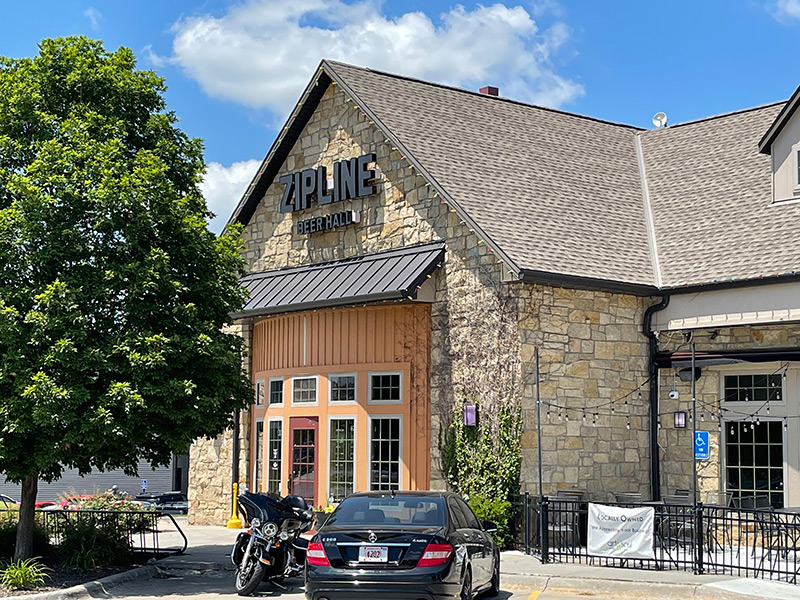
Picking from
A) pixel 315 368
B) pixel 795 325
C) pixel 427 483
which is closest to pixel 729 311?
pixel 795 325

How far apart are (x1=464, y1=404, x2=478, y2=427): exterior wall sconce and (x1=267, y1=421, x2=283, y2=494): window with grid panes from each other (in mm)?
5646

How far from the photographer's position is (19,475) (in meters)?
15.5

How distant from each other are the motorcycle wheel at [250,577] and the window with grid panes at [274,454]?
8814 millimetres

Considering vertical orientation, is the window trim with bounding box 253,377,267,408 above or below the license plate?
above

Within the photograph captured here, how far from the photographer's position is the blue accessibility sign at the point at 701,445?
18.8 metres

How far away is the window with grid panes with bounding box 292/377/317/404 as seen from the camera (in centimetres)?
2247

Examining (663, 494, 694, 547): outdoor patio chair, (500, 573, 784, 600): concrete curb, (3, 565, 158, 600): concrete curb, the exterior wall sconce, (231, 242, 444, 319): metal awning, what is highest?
(231, 242, 444, 319): metal awning

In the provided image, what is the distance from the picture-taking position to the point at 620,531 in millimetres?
15906

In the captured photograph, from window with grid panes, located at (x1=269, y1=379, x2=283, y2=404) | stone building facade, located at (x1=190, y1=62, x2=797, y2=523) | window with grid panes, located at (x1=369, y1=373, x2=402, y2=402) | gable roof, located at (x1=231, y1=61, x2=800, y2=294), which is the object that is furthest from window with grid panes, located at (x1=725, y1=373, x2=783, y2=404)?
window with grid panes, located at (x1=269, y1=379, x2=283, y2=404)

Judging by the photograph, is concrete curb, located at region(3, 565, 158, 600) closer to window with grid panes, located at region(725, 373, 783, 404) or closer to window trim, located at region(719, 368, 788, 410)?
window trim, located at region(719, 368, 788, 410)

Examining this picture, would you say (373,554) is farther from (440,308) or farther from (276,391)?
(276,391)

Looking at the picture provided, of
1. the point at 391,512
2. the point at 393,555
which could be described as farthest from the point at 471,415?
the point at 393,555

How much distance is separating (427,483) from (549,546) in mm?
2910

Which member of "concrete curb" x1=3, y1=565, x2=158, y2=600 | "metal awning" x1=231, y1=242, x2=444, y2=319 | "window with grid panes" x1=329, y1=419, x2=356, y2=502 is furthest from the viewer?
"window with grid panes" x1=329, y1=419, x2=356, y2=502
